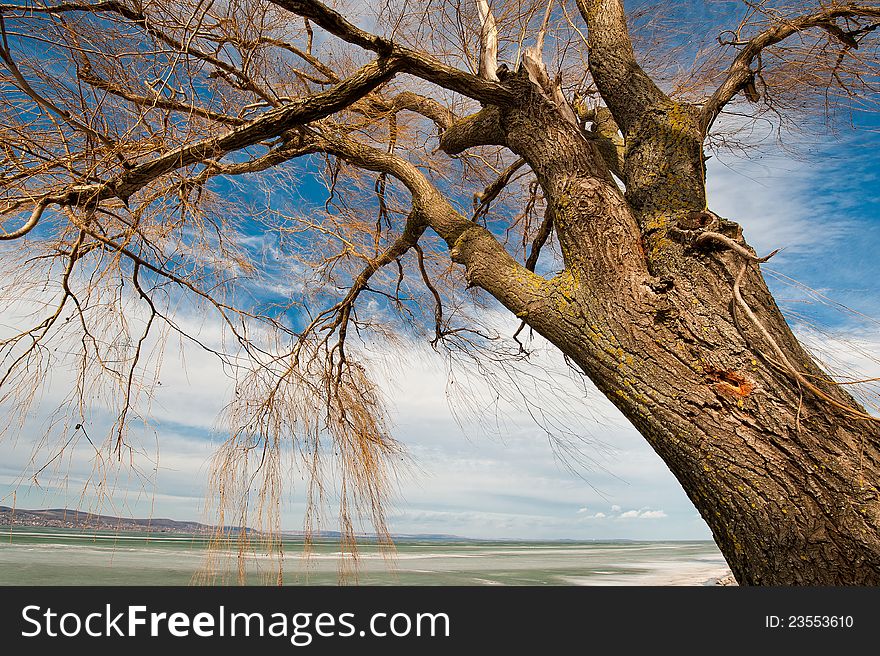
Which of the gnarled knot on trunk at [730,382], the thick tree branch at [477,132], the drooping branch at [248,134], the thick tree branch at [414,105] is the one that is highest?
the thick tree branch at [414,105]

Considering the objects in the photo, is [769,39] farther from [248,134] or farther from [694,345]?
[248,134]

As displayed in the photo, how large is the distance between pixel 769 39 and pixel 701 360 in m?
1.33

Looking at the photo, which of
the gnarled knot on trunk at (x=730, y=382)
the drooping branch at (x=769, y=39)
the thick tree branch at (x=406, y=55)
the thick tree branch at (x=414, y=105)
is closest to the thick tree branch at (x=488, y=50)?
the thick tree branch at (x=406, y=55)

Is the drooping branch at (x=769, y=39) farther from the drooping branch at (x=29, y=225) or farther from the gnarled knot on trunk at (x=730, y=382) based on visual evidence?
the drooping branch at (x=29, y=225)

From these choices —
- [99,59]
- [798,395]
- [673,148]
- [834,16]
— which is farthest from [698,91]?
[99,59]

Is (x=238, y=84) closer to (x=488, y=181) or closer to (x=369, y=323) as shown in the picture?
(x=369, y=323)

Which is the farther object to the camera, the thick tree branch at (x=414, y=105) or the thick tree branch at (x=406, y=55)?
the thick tree branch at (x=414, y=105)

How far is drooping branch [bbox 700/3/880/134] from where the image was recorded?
2121 mm

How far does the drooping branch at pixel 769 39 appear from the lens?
212 cm

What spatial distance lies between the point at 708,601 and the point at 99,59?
8.38 ft

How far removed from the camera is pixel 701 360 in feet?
5.64

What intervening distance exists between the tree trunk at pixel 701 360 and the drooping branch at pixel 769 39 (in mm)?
171

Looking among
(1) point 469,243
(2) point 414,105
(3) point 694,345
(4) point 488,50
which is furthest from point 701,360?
(2) point 414,105

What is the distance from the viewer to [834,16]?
2.13 m
